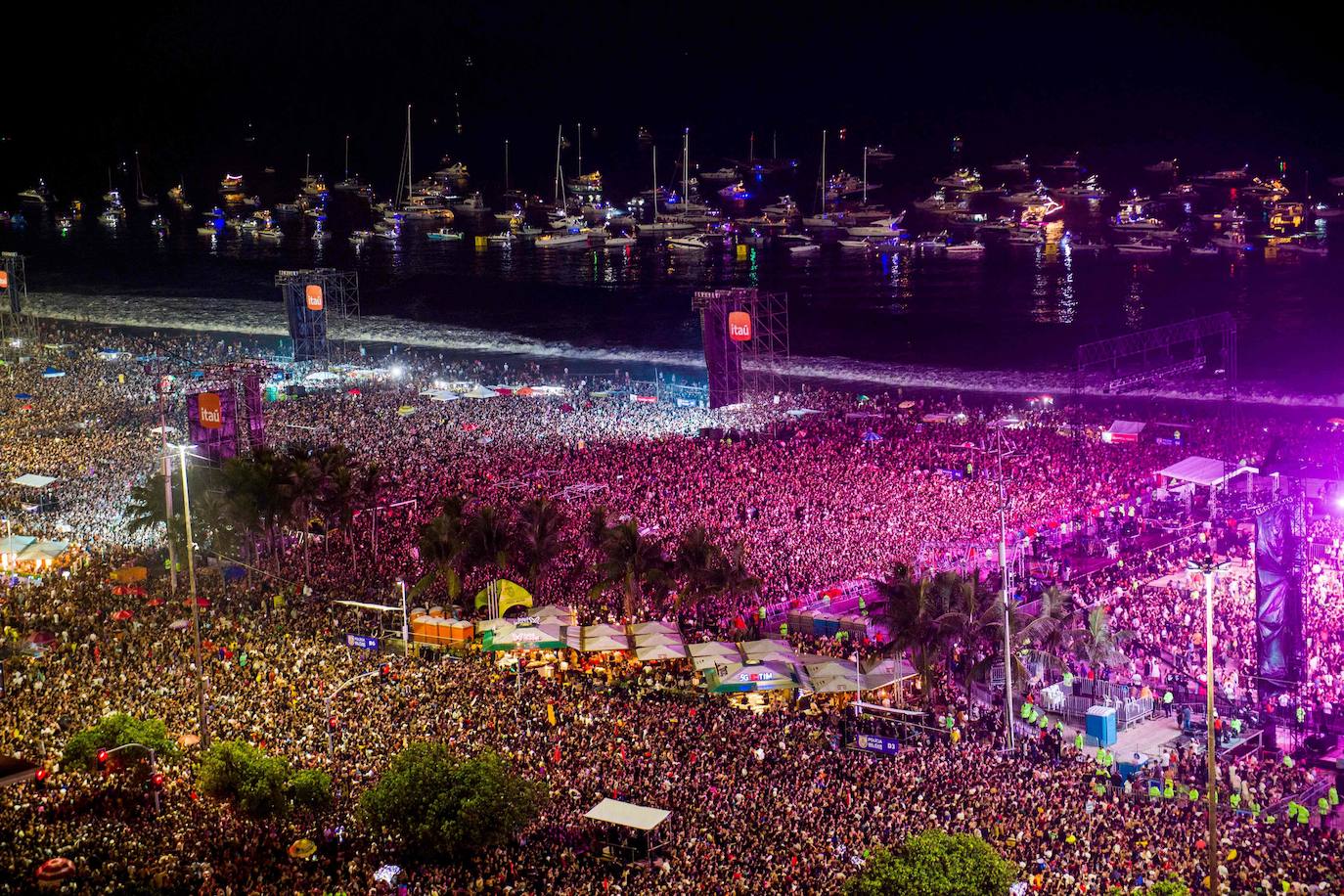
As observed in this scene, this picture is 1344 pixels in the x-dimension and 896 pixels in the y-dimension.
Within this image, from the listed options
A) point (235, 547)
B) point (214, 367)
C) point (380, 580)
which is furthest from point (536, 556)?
point (214, 367)

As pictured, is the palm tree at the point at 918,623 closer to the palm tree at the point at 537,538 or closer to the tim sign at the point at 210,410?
the palm tree at the point at 537,538

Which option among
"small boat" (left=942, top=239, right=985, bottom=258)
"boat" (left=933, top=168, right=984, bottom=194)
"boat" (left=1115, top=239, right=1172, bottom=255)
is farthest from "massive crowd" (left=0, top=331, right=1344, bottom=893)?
"boat" (left=933, top=168, right=984, bottom=194)

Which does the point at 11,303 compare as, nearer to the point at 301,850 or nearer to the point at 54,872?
the point at 54,872

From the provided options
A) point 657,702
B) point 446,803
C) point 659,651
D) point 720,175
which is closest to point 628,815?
point 446,803

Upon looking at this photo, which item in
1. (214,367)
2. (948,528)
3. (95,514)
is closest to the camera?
(948,528)

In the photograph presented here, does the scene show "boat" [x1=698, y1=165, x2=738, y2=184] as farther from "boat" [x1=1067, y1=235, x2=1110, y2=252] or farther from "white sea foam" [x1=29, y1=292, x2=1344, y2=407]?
"white sea foam" [x1=29, y1=292, x2=1344, y2=407]

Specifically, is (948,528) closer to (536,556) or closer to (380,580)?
(536,556)
